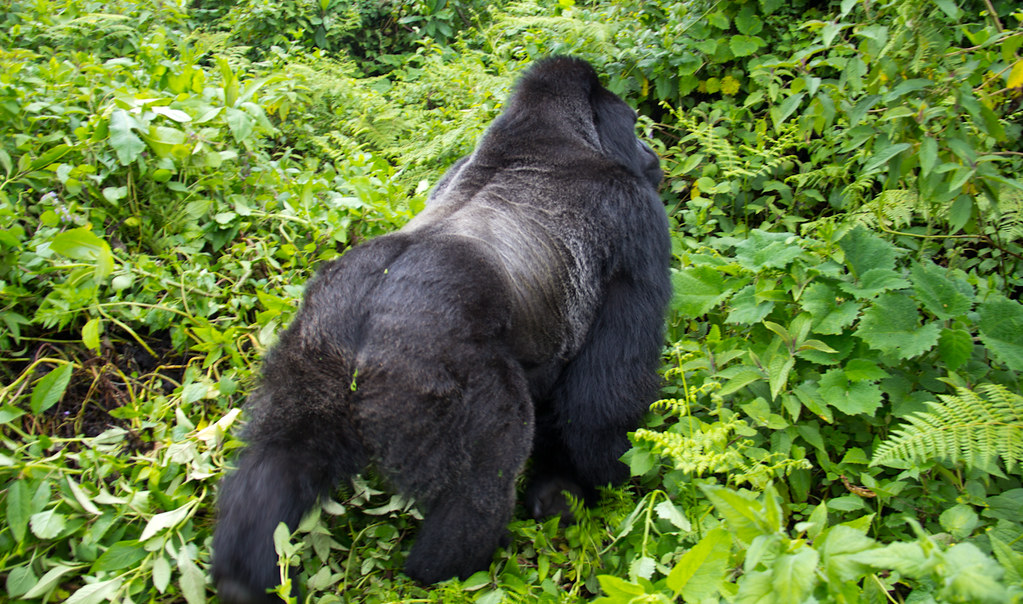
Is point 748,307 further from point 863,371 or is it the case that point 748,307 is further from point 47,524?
point 47,524

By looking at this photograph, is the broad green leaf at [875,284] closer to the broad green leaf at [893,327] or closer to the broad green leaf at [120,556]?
the broad green leaf at [893,327]

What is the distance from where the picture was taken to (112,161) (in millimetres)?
2584

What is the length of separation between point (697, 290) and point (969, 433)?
0.99m

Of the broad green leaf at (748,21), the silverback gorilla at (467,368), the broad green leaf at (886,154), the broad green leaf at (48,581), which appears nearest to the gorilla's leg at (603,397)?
the silverback gorilla at (467,368)

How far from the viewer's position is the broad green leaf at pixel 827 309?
213 centimetres

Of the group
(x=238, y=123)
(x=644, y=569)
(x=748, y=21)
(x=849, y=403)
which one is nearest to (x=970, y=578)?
(x=644, y=569)

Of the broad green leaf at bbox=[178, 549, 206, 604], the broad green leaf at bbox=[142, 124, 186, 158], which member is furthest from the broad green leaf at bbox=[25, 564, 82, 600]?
the broad green leaf at bbox=[142, 124, 186, 158]

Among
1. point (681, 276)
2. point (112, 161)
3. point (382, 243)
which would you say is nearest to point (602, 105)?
point (681, 276)

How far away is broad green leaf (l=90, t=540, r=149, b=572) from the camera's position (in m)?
1.82

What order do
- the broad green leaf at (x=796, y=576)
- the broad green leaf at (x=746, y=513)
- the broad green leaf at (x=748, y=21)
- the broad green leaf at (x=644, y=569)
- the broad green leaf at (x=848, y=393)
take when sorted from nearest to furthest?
the broad green leaf at (x=796, y=576), the broad green leaf at (x=746, y=513), the broad green leaf at (x=644, y=569), the broad green leaf at (x=848, y=393), the broad green leaf at (x=748, y=21)

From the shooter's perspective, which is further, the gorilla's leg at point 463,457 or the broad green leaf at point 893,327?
the broad green leaf at point 893,327

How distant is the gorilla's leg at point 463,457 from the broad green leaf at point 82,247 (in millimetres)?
981

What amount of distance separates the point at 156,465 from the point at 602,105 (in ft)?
6.83

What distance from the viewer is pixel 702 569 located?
1298 mm
